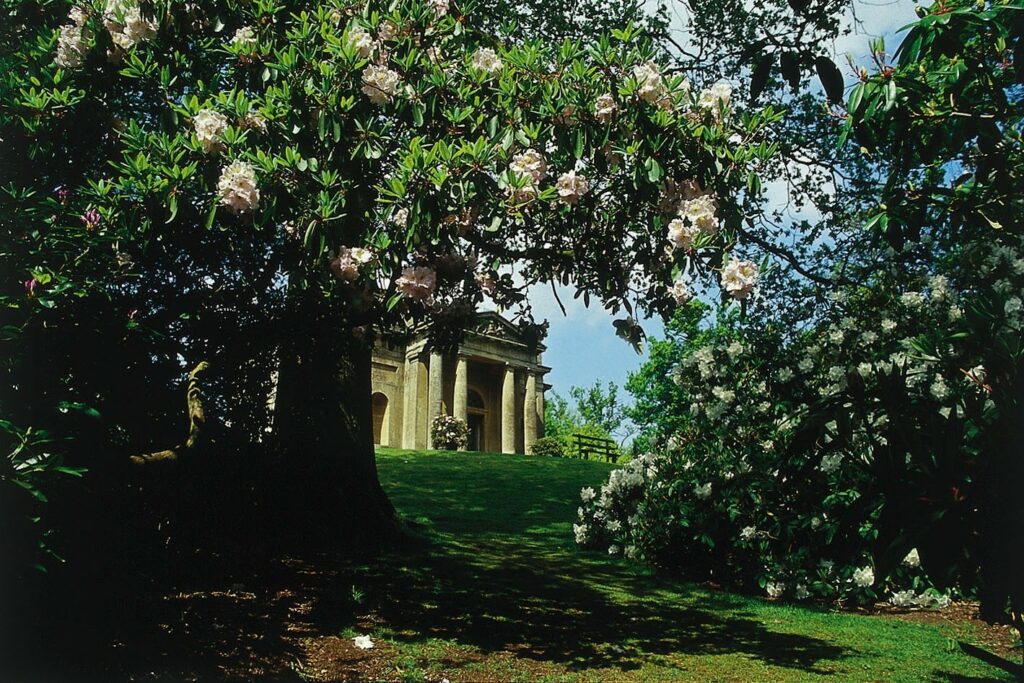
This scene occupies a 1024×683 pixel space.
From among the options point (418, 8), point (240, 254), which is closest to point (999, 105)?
point (418, 8)

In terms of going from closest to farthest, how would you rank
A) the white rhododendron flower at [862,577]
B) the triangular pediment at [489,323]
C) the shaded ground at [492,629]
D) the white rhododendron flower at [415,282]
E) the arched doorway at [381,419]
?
the white rhododendron flower at [415,282] → the shaded ground at [492,629] → the triangular pediment at [489,323] → the white rhododendron flower at [862,577] → the arched doorway at [381,419]

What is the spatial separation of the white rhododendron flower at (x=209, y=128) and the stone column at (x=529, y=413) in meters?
35.2

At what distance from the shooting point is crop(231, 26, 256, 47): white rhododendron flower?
5621 mm

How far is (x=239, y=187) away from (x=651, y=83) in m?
2.93

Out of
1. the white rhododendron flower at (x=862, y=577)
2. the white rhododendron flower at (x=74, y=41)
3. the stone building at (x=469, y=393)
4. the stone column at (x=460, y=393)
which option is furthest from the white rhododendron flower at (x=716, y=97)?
the stone column at (x=460, y=393)

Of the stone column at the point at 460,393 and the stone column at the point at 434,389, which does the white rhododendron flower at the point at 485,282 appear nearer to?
the stone column at the point at 434,389

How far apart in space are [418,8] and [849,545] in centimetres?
481

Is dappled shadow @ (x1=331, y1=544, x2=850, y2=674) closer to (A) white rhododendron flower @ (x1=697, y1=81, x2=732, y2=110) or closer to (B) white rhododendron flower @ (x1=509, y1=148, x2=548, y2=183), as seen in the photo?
(B) white rhododendron flower @ (x1=509, y1=148, x2=548, y2=183)

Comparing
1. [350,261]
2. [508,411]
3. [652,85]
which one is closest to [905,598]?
[652,85]

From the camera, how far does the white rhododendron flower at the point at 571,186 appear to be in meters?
5.45

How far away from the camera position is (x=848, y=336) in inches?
405

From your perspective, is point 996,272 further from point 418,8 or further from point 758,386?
point 418,8

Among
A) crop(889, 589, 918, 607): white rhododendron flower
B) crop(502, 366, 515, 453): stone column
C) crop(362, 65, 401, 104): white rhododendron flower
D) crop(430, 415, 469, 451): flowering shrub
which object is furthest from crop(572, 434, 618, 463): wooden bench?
crop(362, 65, 401, 104): white rhododendron flower

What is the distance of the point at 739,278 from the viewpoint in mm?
5254
